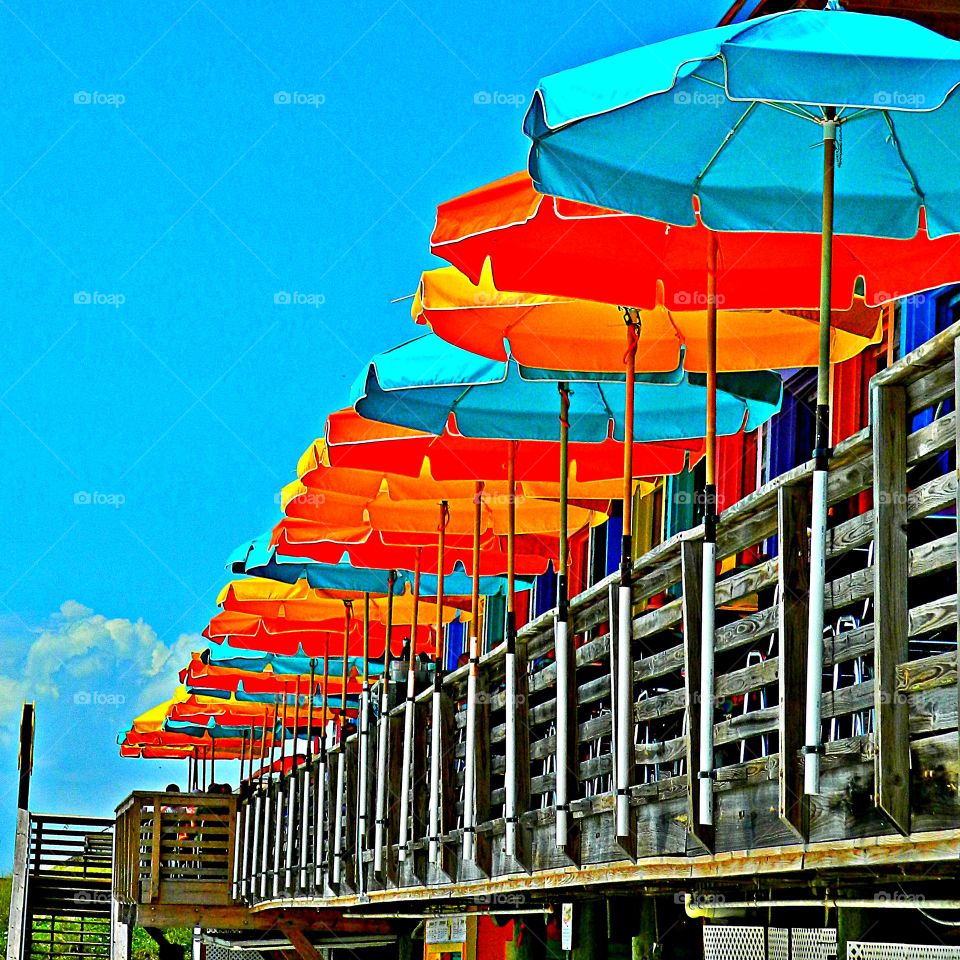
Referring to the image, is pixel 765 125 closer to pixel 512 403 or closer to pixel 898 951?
pixel 512 403

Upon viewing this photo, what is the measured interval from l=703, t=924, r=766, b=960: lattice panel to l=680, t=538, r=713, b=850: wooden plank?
366cm

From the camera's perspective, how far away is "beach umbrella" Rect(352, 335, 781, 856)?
754 cm

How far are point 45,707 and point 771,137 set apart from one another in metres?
65.9

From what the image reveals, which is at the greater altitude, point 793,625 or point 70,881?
point 793,625

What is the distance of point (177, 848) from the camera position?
18094mm

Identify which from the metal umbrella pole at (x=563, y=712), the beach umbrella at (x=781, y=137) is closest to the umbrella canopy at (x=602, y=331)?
the beach umbrella at (x=781, y=137)

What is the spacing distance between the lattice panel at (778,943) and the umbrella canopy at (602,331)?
2885 millimetres

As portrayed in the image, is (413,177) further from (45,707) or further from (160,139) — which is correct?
(45,707)

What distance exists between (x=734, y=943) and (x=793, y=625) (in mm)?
4794

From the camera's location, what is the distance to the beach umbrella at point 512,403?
7.54 meters

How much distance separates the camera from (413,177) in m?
44.3

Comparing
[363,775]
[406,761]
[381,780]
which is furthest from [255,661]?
[406,761]

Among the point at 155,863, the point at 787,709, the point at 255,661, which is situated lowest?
the point at 155,863

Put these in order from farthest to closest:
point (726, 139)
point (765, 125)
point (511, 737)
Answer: point (511, 737)
point (765, 125)
point (726, 139)
